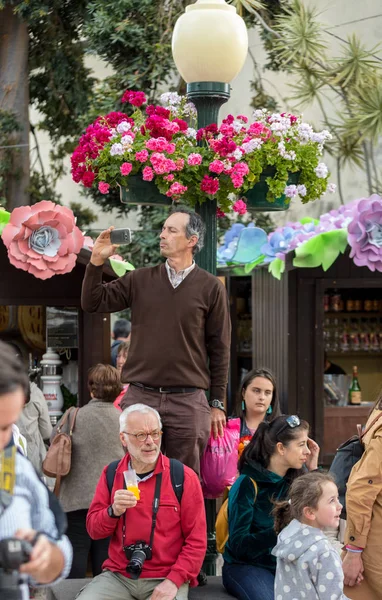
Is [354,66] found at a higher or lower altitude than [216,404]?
higher

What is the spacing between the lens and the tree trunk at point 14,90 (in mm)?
14180

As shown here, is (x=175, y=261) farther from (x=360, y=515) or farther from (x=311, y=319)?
(x=311, y=319)

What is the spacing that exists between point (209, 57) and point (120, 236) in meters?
0.98

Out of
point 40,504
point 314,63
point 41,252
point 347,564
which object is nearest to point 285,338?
point 41,252

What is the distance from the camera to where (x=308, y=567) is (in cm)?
367

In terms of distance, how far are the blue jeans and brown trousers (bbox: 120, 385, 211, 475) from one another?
0.46 meters

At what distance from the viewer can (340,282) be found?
7914mm

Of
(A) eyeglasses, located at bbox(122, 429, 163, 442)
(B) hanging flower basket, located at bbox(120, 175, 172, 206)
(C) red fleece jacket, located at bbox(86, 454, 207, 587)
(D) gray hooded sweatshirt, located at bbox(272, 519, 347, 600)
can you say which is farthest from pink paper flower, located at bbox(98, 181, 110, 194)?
(D) gray hooded sweatshirt, located at bbox(272, 519, 347, 600)

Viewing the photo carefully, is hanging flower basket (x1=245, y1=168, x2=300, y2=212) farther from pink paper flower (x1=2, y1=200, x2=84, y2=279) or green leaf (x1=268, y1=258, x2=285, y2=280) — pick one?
green leaf (x1=268, y1=258, x2=285, y2=280)

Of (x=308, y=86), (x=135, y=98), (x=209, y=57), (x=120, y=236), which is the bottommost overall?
(x=120, y=236)

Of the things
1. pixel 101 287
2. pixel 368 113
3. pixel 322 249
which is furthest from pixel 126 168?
pixel 368 113

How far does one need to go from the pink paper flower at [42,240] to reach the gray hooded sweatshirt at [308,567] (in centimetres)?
271

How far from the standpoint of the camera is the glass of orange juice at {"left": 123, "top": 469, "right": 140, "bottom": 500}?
399 cm

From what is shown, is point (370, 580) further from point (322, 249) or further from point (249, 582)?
point (322, 249)
